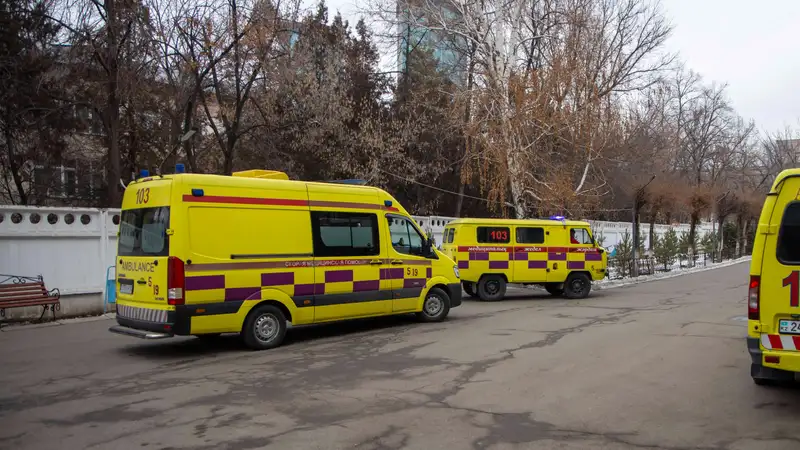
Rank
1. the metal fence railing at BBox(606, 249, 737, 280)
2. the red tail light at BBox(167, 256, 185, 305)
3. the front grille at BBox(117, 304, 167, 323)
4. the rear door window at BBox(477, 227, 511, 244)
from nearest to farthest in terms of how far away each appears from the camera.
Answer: the red tail light at BBox(167, 256, 185, 305) → the front grille at BBox(117, 304, 167, 323) → the rear door window at BBox(477, 227, 511, 244) → the metal fence railing at BBox(606, 249, 737, 280)

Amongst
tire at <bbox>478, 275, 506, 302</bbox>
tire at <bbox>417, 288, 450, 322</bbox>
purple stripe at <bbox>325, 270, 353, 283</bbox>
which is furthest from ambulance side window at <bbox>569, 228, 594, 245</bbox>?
purple stripe at <bbox>325, 270, 353, 283</bbox>

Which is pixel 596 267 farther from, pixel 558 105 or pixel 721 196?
pixel 721 196

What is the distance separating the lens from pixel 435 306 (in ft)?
41.2

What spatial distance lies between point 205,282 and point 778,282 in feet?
22.9

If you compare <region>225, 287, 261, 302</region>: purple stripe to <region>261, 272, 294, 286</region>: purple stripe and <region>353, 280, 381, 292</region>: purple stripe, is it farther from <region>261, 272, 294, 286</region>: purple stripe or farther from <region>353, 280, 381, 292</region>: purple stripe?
<region>353, 280, 381, 292</region>: purple stripe

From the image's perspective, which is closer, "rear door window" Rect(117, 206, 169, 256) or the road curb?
"rear door window" Rect(117, 206, 169, 256)

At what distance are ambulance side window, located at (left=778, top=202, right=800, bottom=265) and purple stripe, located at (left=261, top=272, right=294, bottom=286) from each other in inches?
261

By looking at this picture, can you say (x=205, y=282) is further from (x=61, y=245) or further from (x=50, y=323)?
(x=61, y=245)

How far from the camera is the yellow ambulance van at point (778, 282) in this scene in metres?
5.98

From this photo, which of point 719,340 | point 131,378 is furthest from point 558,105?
point 131,378

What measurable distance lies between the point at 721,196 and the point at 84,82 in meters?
37.6

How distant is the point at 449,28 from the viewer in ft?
85.2

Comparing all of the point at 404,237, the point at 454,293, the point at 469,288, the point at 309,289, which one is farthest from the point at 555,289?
the point at 309,289

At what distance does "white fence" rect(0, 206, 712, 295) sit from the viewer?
12.8 meters
